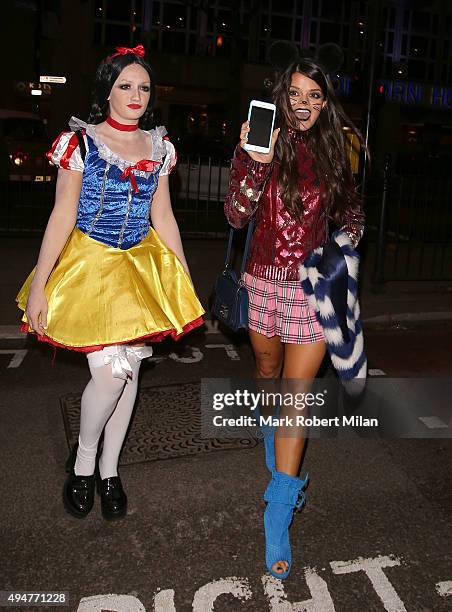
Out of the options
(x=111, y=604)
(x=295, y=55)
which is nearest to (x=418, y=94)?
(x=295, y=55)

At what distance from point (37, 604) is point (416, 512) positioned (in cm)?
197

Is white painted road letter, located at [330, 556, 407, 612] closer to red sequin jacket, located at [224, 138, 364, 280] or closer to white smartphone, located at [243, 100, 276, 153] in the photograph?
red sequin jacket, located at [224, 138, 364, 280]

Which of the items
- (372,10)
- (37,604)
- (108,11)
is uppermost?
(108,11)

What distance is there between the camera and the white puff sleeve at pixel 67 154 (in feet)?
10.4

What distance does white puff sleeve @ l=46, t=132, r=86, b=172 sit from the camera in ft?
10.4

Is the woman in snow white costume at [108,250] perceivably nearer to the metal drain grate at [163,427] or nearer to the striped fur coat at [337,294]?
the striped fur coat at [337,294]

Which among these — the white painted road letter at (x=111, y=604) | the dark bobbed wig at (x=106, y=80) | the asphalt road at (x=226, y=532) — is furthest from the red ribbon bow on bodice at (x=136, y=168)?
the white painted road letter at (x=111, y=604)

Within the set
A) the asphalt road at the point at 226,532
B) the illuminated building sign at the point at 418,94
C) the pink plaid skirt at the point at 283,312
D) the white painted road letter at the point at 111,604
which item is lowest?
the white painted road letter at the point at 111,604

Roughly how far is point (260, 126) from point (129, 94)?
673mm

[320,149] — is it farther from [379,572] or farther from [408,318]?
[408,318]

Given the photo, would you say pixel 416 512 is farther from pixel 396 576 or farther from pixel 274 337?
pixel 274 337

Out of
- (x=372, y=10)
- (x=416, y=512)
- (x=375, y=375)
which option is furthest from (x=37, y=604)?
(x=372, y=10)

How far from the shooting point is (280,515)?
3.27 metres

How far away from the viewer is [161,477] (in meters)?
4.07
